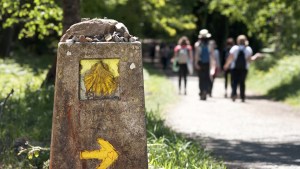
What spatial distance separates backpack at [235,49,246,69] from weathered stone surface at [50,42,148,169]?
48.7 ft

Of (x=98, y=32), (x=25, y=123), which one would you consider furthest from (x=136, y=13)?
(x=98, y=32)

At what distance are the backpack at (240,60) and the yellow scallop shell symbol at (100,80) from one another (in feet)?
48.8

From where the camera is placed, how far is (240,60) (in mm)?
21391

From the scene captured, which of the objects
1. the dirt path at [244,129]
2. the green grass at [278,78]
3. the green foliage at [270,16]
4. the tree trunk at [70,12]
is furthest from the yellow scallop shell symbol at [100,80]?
the green foliage at [270,16]

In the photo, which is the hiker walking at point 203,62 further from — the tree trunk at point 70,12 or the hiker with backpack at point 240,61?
the tree trunk at point 70,12

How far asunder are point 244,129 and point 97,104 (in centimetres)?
841

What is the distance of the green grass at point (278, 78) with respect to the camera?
23.2 metres

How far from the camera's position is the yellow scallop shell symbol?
21.7ft

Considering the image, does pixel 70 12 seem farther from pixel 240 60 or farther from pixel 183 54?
pixel 183 54

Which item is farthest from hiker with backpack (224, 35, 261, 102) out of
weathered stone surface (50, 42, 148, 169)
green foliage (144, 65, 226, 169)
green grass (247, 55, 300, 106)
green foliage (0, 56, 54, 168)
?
weathered stone surface (50, 42, 148, 169)

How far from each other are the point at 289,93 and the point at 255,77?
9.90 m

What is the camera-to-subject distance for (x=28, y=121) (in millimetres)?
13094

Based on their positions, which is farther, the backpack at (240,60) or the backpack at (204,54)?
the backpack at (204,54)

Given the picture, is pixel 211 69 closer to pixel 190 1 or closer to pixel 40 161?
pixel 40 161
